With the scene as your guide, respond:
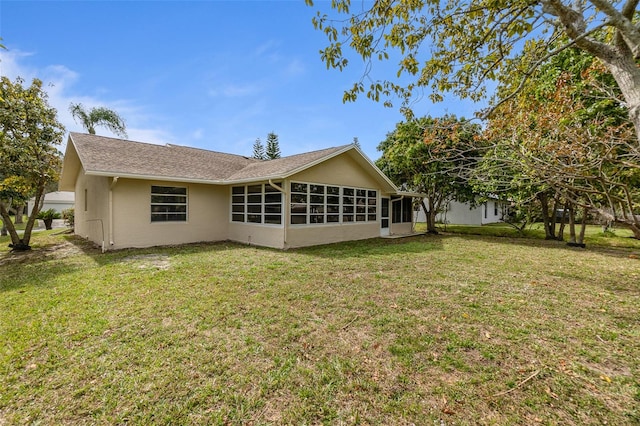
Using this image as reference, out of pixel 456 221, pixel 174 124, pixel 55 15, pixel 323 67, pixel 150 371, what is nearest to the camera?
pixel 150 371

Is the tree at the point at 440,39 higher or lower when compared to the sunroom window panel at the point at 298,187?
higher

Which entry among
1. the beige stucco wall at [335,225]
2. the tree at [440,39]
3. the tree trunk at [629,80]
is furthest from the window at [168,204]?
the tree trunk at [629,80]

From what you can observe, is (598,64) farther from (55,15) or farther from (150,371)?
(55,15)

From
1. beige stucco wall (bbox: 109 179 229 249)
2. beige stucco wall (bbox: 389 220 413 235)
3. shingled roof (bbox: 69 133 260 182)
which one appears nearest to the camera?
shingled roof (bbox: 69 133 260 182)

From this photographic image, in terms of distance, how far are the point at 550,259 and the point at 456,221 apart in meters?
17.5

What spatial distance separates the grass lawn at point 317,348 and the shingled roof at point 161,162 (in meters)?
3.91

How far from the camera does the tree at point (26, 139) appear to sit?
8734 mm

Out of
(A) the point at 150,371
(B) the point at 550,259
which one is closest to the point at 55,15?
(A) the point at 150,371

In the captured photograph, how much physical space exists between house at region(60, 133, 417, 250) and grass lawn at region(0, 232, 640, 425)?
353cm

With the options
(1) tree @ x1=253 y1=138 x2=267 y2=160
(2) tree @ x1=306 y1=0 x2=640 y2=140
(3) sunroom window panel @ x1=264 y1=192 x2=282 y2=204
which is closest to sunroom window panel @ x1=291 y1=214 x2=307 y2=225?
(3) sunroom window panel @ x1=264 y1=192 x2=282 y2=204

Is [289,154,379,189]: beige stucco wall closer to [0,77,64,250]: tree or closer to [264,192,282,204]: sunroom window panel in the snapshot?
[264,192,282,204]: sunroom window panel

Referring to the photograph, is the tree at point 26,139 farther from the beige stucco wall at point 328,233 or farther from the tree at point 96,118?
the tree at point 96,118

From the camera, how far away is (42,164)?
9562 mm

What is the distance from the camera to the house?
9.50 m
